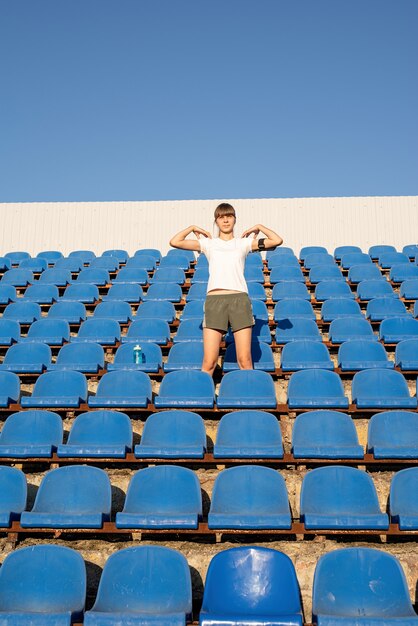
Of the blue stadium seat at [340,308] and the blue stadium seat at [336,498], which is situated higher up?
the blue stadium seat at [340,308]

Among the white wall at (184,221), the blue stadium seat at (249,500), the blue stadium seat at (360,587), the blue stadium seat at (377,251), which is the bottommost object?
the blue stadium seat at (360,587)

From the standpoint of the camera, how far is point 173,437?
4.21 m

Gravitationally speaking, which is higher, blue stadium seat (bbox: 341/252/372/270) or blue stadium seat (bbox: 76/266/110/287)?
blue stadium seat (bbox: 341/252/372/270)

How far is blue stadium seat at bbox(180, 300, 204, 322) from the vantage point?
640 centimetres

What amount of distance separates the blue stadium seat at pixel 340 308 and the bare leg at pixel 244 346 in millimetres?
1840

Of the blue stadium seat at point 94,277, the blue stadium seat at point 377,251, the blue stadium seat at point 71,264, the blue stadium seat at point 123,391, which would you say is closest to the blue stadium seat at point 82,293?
the blue stadium seat at point 94,277

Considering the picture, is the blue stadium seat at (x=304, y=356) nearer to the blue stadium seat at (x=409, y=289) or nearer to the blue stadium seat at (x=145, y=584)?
the blue stadium seat at (x=409, y=289)

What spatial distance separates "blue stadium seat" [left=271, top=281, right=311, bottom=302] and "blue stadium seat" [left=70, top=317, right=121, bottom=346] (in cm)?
190

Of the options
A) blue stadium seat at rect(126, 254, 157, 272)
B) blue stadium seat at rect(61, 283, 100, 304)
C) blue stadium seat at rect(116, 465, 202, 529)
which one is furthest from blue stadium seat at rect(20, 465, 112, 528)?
blue stadium seat at rect(126, 254, 157, 272)

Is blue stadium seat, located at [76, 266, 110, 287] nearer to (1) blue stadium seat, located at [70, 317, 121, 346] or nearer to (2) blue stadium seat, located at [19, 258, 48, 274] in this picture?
(2) blue stadium seat, located at [19, 258, 48, 274]

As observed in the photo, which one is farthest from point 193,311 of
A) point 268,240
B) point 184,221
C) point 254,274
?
point 184,221

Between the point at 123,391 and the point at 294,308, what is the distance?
2.42 meters

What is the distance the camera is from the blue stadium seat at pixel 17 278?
8211 millimetres

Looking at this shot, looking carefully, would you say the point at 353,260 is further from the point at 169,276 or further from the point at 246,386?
the point at 246,386
